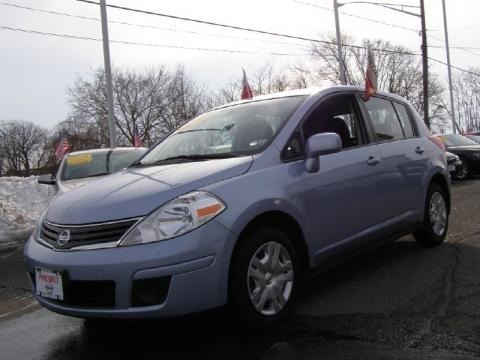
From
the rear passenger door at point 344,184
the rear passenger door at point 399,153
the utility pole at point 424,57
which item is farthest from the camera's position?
the utility pole at point 424,57

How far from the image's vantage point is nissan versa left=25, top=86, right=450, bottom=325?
329 cm

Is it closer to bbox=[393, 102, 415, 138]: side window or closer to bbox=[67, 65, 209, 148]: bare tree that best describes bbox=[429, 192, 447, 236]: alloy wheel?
bbox=[393, 102, 415, 138]: side window

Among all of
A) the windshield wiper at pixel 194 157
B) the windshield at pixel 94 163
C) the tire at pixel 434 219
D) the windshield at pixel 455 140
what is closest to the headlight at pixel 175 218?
the windshield wiper at pixel 194 157

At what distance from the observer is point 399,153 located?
5309 millimetres

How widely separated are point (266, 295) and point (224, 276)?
424 mm

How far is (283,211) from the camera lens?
151 inches

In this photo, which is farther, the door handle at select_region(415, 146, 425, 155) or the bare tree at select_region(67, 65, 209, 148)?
the bare tree at select_region(67, 65, 209, 148)

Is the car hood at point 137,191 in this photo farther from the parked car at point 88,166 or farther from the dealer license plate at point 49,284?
the parked car at point 88,166

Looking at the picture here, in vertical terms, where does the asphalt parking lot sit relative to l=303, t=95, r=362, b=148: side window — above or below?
below

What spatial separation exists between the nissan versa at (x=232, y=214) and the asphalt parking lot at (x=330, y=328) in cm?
25

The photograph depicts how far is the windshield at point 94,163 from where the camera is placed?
904cm

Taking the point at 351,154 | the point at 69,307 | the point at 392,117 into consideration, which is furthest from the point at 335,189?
the point at 69,307

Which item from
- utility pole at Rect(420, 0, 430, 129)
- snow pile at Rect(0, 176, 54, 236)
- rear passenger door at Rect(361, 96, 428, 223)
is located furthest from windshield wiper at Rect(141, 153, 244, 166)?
utility pole at Rect(420, 0, 430, 129)

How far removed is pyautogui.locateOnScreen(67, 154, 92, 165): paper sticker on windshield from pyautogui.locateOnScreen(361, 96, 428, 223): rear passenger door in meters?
5.54
